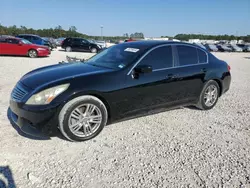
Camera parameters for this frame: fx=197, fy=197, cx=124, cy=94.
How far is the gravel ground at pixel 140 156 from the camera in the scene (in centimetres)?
230

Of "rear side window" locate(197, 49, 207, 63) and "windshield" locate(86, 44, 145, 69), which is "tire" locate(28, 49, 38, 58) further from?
"rear side window" locate(197, 49, 207, 63)

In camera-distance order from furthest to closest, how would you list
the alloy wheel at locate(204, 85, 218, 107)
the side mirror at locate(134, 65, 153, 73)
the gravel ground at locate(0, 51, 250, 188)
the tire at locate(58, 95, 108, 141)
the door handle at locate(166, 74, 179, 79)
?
the alloy wheel at locate(204, 85, 218, 107), the door handle at locate(166, 74, 179, 79), the side mirror at locate(134, 65, 153, 73), the tire at locate(58, 95, 108, 141), the gravel ground at locate(0, 51, 250, 188)

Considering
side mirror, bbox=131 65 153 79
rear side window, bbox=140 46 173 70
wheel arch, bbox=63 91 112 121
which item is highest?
rear side window, bbox=140 46 173 70

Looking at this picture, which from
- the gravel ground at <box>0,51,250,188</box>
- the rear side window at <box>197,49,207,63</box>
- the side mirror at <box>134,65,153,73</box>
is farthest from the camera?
the rear side window at <box>197,49,207,63</box>

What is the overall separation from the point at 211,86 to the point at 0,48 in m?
13.9

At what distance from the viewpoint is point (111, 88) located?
10.4 ft

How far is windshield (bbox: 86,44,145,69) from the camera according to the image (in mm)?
3537

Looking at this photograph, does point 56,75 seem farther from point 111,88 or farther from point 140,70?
point 140,70

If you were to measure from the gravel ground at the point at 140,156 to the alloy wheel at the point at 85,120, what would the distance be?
19 cm

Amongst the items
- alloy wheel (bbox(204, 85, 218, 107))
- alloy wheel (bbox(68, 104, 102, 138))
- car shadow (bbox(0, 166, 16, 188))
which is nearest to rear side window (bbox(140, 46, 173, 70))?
alloy wheel (bbox(68, 104, 102, 138))

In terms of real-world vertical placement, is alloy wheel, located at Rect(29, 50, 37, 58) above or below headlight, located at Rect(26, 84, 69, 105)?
above

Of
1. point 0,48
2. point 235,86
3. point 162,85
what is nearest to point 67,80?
point 162,85

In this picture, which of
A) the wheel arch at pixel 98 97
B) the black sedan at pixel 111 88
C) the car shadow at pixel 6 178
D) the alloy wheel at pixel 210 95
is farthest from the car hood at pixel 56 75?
the alloy wheel at pixel 210 95

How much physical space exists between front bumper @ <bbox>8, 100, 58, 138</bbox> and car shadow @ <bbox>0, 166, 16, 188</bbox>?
566mm
